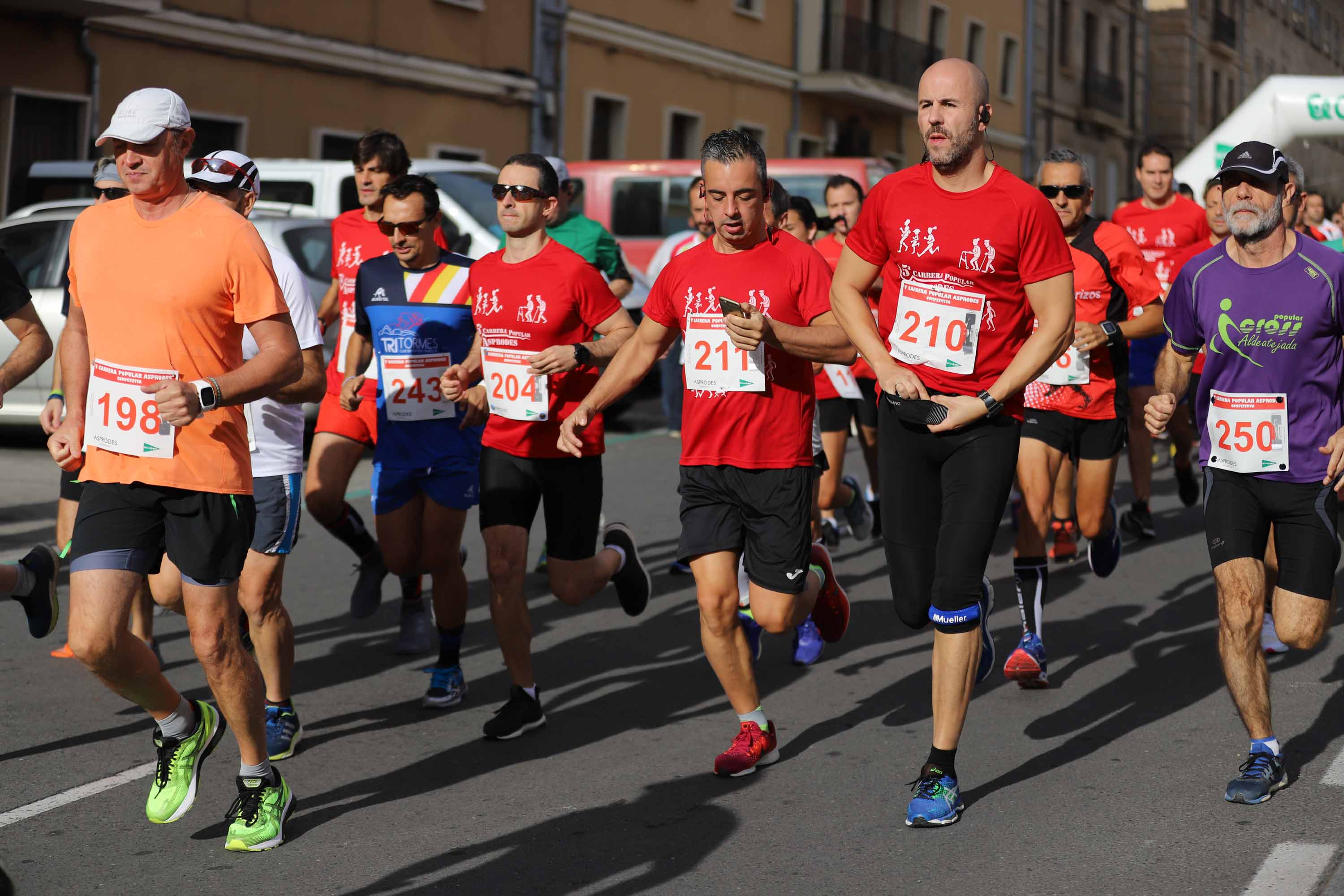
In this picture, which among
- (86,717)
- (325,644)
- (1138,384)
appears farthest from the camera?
(1138,384)

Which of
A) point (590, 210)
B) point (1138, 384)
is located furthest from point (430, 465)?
point (590, 210)

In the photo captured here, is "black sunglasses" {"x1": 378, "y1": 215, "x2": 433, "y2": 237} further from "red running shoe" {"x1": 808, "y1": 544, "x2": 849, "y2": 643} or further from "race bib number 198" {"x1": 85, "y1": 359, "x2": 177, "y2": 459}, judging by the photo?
"race bib number 198" {"x1": 85, "y1": 359, "x2": 177, "y2": 459}

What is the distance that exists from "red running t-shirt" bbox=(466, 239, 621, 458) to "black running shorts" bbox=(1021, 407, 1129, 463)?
2.20 m

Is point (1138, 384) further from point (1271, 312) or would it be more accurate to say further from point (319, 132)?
point (319, 132)

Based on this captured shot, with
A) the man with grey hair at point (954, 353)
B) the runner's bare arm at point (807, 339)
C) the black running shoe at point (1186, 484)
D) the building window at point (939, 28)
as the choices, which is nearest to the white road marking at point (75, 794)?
the runner's bare arm at point (807, 339)

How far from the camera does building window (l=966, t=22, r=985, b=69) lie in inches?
1539

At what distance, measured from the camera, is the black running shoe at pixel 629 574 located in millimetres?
6613

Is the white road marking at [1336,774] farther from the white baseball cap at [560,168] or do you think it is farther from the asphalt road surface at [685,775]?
the white baseball cap at [560,168]

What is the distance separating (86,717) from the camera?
5902 millimetres

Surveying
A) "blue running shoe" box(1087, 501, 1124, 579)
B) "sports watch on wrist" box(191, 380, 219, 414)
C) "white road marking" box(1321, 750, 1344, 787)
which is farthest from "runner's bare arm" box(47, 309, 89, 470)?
"blue running shoe" box(1087, 501, 1124, 579)

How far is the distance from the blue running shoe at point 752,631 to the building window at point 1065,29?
40.2 m

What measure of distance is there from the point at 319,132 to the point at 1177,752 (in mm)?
17618

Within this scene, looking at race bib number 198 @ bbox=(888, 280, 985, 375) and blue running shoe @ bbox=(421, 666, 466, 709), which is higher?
race bib number 198 @ bbox=(888, 280, 985, 375)

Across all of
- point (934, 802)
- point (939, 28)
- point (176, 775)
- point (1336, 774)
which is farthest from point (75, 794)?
point (939, 28)
